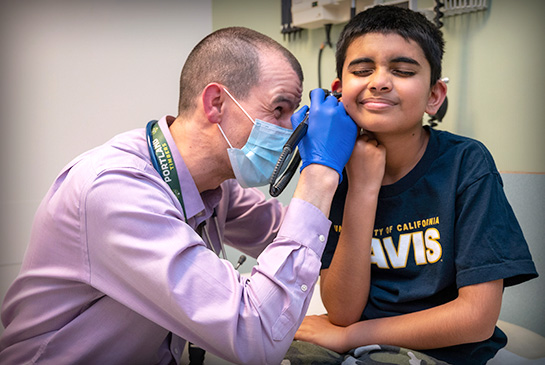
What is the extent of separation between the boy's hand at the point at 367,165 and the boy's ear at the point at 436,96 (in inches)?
6.2

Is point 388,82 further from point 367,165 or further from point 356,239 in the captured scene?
point 356,239

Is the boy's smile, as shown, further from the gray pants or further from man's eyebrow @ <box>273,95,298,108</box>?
the gray pants

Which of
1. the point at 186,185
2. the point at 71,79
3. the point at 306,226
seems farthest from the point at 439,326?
the point at 71,79

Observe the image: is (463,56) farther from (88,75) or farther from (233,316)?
(88,75)

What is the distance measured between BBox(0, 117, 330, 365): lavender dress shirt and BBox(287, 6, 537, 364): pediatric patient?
0.57 feet

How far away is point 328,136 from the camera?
1.21 metres

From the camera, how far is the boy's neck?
4.15 ft

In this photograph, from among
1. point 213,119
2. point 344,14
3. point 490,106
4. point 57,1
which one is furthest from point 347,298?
point 57,1

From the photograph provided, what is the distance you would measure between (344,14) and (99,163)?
1.37 m

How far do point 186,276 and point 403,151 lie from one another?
0.62 m

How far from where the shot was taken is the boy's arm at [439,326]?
1.08 m

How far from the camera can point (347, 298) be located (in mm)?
1247

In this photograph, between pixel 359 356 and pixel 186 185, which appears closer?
pixel 359 356

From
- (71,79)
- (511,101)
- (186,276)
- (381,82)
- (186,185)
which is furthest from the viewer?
(71,79)
